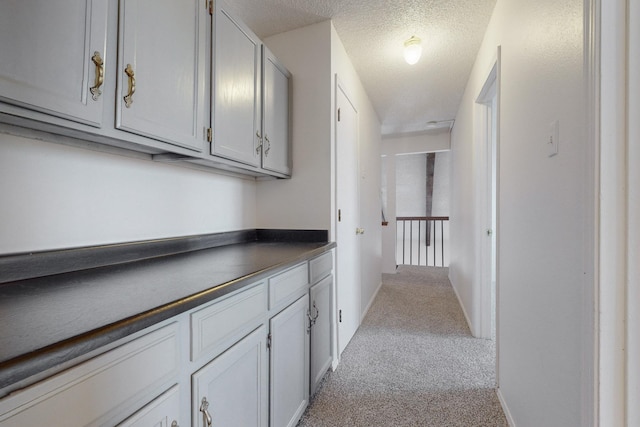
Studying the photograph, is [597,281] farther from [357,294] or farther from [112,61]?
[357,294]

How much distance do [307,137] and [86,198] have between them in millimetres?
1351

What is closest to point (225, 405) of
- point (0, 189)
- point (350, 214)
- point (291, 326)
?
point (291, 326)

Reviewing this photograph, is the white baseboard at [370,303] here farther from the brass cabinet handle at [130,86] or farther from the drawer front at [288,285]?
the brass cabinet handle at [130,86]

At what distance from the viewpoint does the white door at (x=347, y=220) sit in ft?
7.05

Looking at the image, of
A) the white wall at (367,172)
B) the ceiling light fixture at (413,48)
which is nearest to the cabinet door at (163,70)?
the white wall at (367,172)

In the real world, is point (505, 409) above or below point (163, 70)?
below

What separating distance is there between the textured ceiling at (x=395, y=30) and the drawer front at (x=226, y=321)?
183cm

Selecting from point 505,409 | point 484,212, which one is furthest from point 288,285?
point 484,212

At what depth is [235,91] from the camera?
1.48 m

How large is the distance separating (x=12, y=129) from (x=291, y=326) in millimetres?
1257

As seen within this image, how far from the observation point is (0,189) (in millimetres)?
832

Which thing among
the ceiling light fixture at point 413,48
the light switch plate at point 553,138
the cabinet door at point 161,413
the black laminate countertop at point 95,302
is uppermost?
the ceiling light fixture at point 413,48

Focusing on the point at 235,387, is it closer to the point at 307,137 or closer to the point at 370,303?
the point at 307,137

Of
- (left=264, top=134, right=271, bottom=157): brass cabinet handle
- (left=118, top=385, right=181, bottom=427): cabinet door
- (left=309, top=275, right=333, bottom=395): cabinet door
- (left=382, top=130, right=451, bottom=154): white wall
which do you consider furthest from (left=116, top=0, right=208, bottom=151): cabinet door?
(left=382, top=130, right=451, bottom=154): white wall
